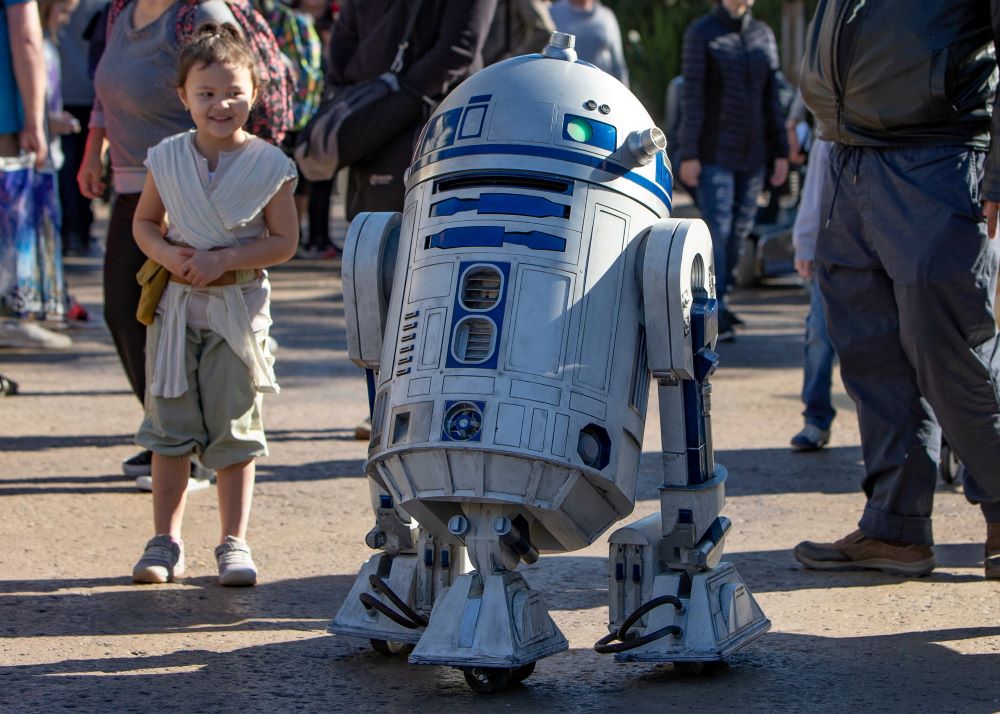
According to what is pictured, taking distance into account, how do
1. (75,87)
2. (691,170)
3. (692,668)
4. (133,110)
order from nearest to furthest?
1. (692,668)
2. (133,110)
3. (691,170)
4. (75,87)

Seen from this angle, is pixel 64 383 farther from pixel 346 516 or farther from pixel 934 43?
pixel 934 43

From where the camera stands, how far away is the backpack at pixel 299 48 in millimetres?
11797

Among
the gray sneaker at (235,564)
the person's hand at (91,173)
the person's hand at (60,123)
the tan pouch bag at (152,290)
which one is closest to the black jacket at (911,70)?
the tan pouch bag at (152,290)

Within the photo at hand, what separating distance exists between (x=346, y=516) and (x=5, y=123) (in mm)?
2983

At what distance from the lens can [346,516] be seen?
5.61 meters

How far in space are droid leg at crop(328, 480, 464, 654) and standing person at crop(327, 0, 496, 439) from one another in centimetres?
219

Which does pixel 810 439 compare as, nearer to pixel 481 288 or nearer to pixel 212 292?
pixel 212 292

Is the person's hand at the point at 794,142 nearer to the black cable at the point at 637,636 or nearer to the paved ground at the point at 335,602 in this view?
the paved ground at the point at 335,602

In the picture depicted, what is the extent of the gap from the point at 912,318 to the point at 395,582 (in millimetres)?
1678

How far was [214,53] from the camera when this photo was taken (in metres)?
4.77

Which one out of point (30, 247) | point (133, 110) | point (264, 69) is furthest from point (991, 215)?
point (30, 247)

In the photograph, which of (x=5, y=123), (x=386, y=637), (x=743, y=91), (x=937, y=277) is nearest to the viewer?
(x=386, y=637)

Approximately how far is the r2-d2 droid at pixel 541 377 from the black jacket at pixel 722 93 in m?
4.95

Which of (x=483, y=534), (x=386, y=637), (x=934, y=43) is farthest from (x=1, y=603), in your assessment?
(x=934, y=43)
